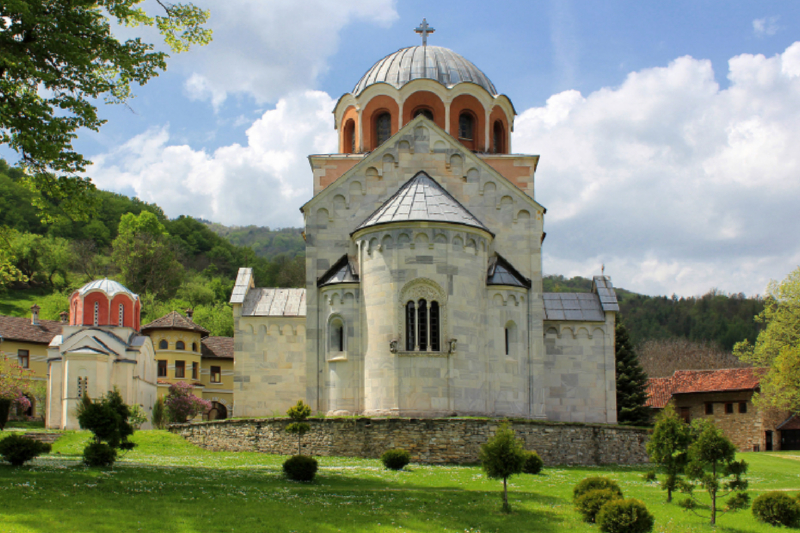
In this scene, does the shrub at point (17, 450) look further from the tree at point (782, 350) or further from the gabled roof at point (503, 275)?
the tree at point (782, 350)

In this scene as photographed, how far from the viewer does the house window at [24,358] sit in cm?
5350

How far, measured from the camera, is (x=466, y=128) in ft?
113

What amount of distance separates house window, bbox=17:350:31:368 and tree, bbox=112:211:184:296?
90.5 ft

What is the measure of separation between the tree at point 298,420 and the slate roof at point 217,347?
118 feet

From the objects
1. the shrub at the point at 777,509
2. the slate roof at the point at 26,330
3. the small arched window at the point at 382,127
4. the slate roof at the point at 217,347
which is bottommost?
the shrub at the point at 777,509

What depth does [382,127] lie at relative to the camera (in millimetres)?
34312

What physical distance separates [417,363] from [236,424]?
6.68 meters

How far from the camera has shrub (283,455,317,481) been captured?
18.3 m

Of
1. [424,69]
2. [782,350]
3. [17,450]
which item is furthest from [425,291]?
[782,350]

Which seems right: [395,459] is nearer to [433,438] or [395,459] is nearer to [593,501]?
[433,438]

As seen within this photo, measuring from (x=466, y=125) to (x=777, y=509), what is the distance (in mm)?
22539

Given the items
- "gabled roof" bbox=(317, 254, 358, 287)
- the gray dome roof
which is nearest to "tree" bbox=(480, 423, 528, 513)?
"gabled roof" bbox=(317, 254, 358, 287)

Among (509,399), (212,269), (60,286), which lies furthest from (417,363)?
(212,269)

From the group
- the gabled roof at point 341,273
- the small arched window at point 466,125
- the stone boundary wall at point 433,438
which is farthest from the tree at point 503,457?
the small arched window at point 466,125
